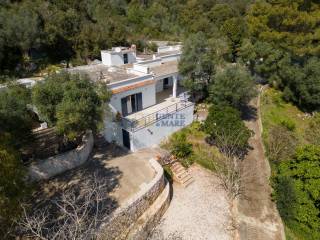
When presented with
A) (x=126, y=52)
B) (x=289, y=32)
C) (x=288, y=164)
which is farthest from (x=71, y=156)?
(x=289, y=32)

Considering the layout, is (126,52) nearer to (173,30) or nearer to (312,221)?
(312,221)

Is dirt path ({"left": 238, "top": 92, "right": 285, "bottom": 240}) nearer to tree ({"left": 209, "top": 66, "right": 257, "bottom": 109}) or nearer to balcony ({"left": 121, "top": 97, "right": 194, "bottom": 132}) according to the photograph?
tree ({"left": 209, "top": 66, "right": 257, "bottom": 109})

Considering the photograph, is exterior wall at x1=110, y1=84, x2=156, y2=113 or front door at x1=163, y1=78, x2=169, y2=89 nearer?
exterior wall at x1=110, y1=84, x2=156, y2=113

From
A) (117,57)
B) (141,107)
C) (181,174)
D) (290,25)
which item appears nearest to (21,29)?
(117,57)

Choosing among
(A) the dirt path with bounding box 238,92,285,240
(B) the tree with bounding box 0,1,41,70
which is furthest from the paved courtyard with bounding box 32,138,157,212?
(B) the tree with bounding box 0,1,41,70

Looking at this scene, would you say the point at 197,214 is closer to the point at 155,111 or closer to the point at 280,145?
the point at 280,145

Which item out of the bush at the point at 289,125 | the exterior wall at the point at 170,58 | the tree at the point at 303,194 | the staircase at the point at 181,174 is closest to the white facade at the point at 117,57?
Answer: the exterior wall at the point at 170,58

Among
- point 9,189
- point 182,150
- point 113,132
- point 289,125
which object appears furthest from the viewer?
point 289,125
